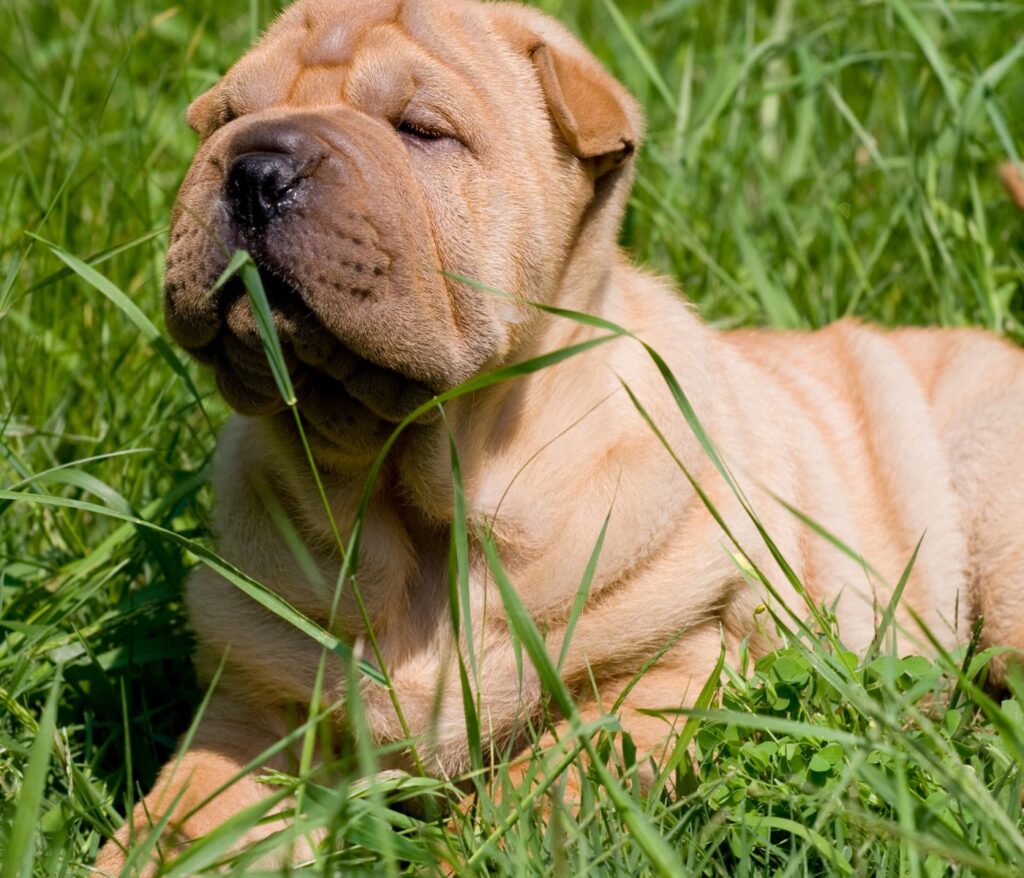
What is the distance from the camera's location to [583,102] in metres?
3.14

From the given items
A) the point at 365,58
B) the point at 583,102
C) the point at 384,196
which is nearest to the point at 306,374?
the point at 384,196

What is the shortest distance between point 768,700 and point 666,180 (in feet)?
9.38

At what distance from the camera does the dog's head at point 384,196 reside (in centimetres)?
282

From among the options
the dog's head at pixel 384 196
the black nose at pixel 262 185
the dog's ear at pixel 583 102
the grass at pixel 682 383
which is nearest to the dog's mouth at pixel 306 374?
the dog's head at pixel 384 196

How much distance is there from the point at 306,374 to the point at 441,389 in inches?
11.2


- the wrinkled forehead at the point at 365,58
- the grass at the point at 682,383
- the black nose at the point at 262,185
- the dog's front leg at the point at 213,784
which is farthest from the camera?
the wrinkled forehead at the point at 365,58

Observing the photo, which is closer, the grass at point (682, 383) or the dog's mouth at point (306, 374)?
the grass at point (682, 383)

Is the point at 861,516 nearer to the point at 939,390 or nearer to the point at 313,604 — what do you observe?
the point at 939,390

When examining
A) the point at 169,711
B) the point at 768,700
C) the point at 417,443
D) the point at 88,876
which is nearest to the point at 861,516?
the point at 768,700

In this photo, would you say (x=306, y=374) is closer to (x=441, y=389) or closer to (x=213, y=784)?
(x=441, y=389)

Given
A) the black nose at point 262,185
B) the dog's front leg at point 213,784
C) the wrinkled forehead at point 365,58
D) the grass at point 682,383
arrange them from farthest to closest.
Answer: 1. the wrinkled forehead at point 365,58
2. the dog's front leg at point 213,784
3. the black nose at point 262,185
4. the grass at point 682,383

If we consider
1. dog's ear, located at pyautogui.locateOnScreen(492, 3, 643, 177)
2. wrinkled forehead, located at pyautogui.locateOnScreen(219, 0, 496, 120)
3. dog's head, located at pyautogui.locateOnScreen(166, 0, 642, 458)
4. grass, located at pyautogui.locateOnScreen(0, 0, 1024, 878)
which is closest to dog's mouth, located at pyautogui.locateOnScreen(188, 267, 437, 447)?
dog's head, located at pyautogui.locateOnScreen(166, 0, 642, 458)

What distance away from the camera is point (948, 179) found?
17.2ft

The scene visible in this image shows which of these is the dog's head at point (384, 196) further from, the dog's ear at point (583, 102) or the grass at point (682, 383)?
the grass at point (682, 383)
